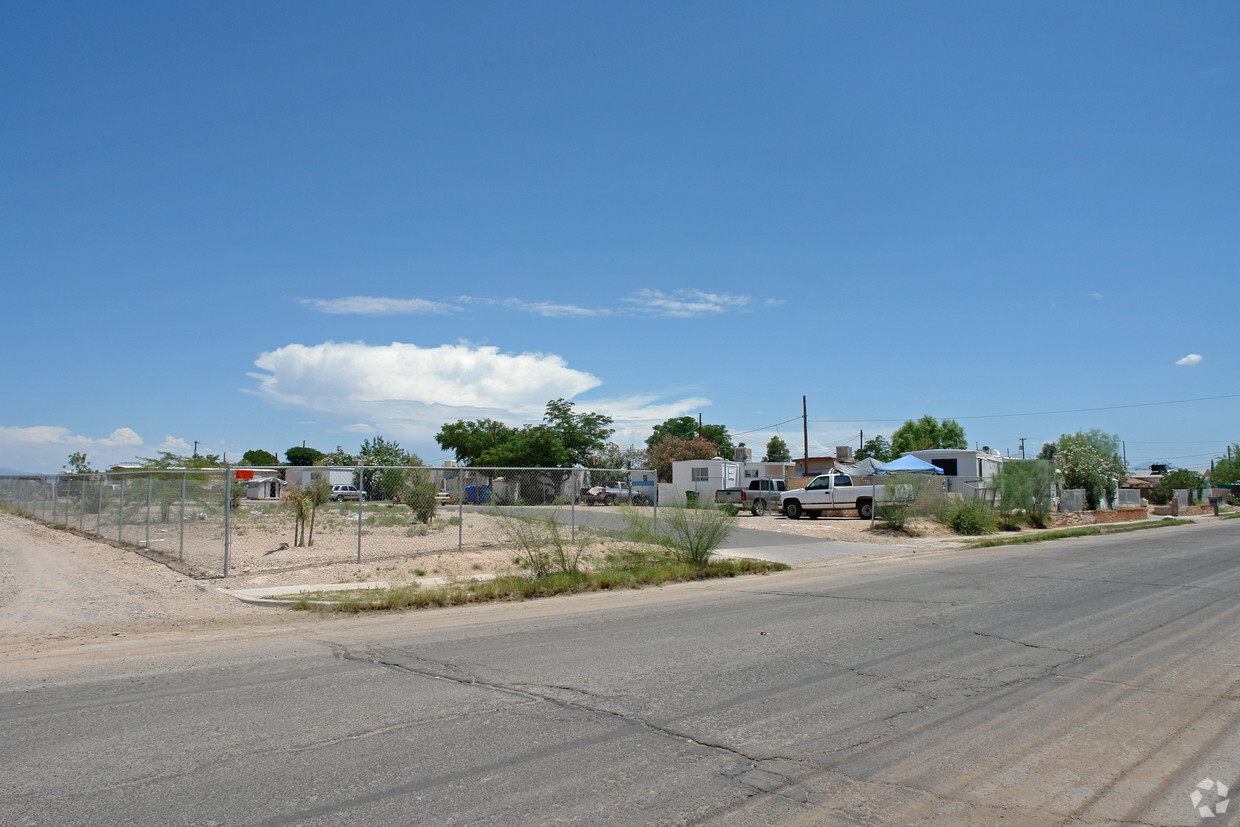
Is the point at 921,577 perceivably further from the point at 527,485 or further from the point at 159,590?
the point at 159,590

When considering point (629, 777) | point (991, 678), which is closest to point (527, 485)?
point (991, 678)

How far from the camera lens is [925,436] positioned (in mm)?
81875

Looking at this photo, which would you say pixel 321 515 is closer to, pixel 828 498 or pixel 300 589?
pixel 300 589

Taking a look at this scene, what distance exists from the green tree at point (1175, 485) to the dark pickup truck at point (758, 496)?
1827 inches

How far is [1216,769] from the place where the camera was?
4824 millimetres

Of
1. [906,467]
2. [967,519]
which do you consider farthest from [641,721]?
[906,467]

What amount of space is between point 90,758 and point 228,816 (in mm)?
1602

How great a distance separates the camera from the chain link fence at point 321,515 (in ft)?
50.5

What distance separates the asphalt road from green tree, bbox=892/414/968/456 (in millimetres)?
74930

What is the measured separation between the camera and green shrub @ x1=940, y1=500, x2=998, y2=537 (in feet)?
88.8

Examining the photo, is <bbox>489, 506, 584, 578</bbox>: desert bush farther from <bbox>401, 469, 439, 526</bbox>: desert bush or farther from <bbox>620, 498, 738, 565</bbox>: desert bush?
<bbox>401, 469, 439, 526</bbox>: desert bush

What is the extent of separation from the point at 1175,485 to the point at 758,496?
212 feet

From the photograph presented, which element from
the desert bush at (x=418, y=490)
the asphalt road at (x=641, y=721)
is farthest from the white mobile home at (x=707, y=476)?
the asphalt road at (x=641, y=721)

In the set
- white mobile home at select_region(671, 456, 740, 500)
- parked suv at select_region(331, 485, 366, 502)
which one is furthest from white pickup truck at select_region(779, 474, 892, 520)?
parked suv at select_region(331, 485, 366, 502)
